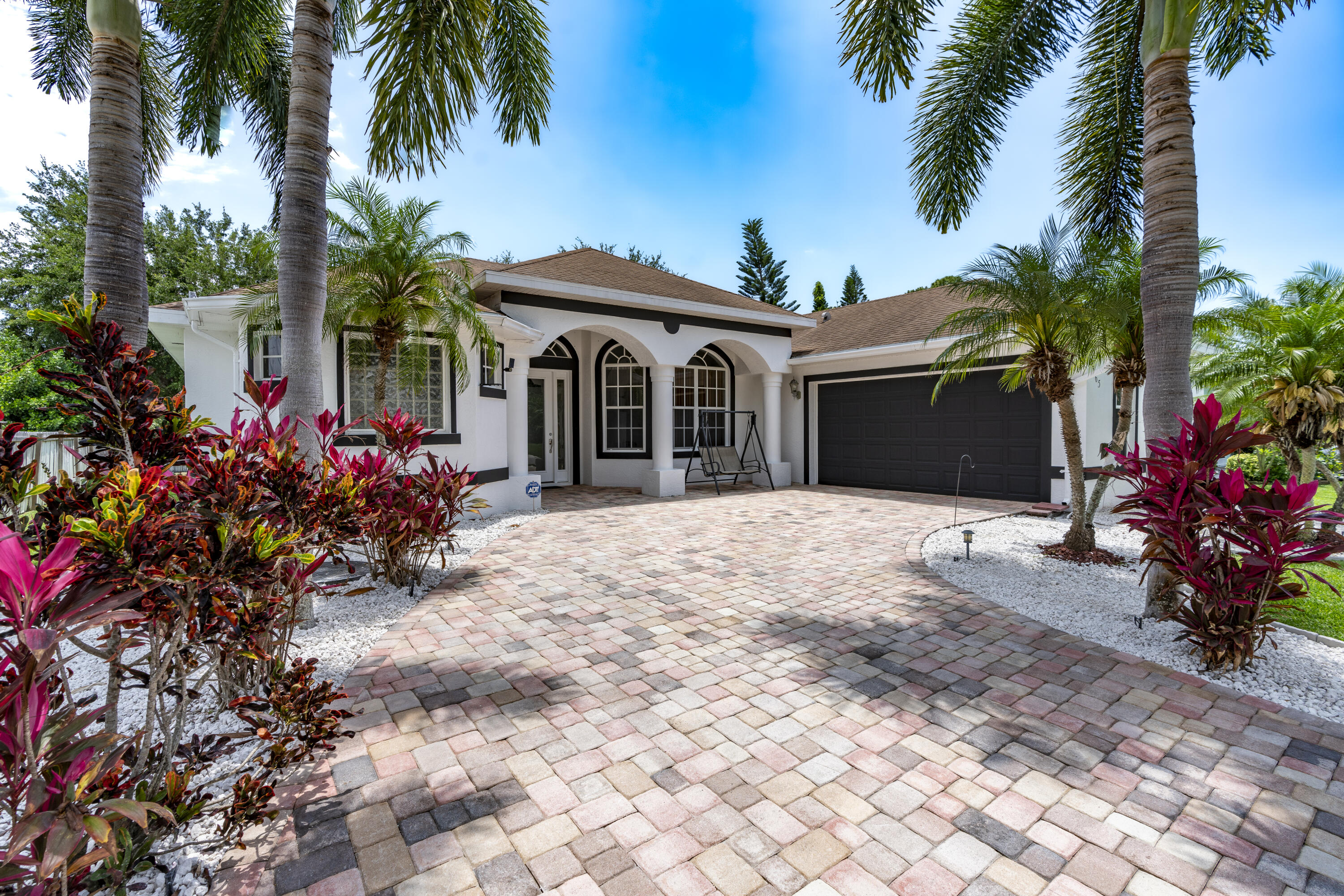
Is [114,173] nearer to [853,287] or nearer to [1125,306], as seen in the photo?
[1125,306]

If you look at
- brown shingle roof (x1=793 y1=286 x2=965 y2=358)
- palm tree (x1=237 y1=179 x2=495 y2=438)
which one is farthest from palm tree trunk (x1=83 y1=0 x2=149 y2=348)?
brown shingle roof (x1=793 y1=286 x2=965 y2=358)

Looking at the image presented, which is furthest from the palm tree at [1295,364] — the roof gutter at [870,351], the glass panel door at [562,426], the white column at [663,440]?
the glass panel door at [562,426]

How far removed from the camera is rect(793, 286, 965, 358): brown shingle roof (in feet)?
39.2

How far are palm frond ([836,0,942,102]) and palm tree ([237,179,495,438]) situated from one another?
16.6 ft

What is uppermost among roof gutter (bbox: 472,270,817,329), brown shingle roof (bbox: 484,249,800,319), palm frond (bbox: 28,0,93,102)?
palm frond (bbox: 28,0,93,102)

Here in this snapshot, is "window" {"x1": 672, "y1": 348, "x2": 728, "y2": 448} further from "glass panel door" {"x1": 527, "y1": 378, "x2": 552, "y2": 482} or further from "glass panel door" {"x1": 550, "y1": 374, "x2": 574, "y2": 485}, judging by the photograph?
"glass panel door" {"x1": 527, "y1": 378, "x2": 552, "y2": 482}

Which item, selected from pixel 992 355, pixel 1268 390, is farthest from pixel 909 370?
pixel 1268 390

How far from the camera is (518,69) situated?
6.42m

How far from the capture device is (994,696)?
321cm

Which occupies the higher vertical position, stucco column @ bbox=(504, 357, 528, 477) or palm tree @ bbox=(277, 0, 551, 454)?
palm tree @ bbox=(277, 0, 551, 454)

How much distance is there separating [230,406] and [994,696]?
31.8 ft

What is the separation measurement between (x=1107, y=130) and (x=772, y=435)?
7.88m

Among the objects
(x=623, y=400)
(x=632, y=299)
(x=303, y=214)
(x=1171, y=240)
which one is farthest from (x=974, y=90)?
(x=623, y=400)

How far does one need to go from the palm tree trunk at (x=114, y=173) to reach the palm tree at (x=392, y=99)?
0.91 m
